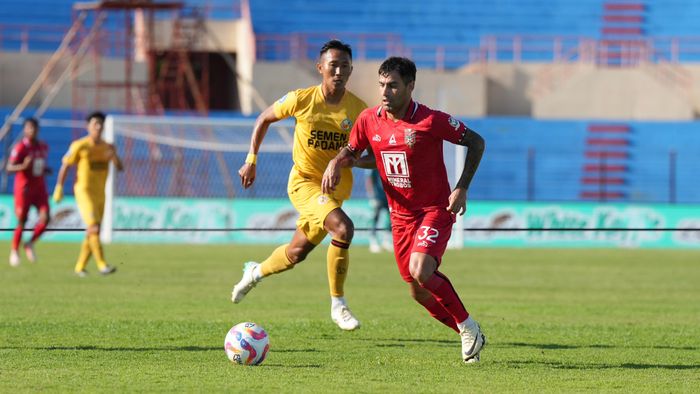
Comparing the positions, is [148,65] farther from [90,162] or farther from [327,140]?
[327,140]

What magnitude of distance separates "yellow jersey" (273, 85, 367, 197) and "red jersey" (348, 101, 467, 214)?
165 cm

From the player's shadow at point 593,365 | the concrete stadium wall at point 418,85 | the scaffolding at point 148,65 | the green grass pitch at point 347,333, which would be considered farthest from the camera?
the concrete stadium wall at point 418,85

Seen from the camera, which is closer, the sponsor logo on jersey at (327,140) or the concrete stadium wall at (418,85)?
the sponsor logo on jersey at (327,140)

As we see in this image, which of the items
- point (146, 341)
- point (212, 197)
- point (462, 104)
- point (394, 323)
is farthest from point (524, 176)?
point (146, 341)

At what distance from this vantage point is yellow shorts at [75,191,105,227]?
57.6 ft

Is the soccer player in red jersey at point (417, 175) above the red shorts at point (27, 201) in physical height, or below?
above

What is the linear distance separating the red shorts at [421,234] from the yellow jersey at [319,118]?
5.75ft

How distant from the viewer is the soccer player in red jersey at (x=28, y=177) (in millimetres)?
20094

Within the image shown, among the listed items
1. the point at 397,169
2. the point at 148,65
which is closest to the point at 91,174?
the point at 397,169

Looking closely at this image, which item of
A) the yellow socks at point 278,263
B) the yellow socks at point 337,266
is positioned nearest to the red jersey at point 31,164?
the yellow socks at point 278,263

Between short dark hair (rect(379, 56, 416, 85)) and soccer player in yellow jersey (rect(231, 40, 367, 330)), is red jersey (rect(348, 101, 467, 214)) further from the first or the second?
soccer player in yellow jersey (rect(231, 40, 367, 330))

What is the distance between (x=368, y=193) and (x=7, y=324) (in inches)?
730

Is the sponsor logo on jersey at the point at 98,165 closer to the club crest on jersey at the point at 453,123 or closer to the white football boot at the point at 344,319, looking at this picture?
the white football boot at the point at 344,319

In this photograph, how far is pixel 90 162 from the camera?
1789 cm
